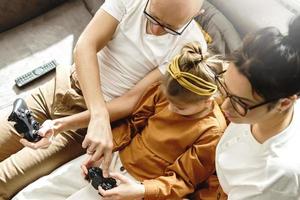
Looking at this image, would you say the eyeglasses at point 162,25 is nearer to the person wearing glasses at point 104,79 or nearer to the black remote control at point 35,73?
the person wearing glasses at point 104,79

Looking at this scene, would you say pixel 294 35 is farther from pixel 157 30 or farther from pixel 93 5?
pixel 93 5

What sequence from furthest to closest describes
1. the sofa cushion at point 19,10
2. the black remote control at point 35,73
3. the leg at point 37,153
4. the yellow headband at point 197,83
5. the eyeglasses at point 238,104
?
1. the sofa cushion at point 19,10
2. the black remote control at point 35,73
3. the leg at point 37,153
4. the yellow headband at point 197,83
5. the eyeglasses at point 238,104

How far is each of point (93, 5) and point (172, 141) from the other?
0.83 metres

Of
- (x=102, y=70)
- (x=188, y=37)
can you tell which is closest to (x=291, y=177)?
(x=188, y=37)

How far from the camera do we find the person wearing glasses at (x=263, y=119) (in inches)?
31.2

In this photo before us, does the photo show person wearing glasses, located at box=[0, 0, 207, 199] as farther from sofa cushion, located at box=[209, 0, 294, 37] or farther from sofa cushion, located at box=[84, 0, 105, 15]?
sofa cushion, located at box=[84, 0, 105, 15]

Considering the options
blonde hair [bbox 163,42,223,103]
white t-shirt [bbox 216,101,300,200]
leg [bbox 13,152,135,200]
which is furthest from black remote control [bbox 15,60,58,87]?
white t-shirt [bbox 216,101,300,200]

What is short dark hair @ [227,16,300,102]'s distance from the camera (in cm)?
78

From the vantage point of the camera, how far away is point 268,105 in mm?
863

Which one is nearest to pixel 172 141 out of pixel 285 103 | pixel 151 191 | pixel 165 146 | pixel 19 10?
pixel 165 146

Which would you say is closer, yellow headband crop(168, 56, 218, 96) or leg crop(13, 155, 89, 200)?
yellow headband crop(168, 56, 218, 96)

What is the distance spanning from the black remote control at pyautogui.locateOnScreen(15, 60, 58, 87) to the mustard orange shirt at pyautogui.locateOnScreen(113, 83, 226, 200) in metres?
0.45

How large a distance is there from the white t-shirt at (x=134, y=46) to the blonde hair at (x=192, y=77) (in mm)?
146

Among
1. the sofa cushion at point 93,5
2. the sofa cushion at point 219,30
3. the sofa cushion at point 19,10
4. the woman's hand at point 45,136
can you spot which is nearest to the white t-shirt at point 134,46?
the sofa cushion at point 219,30
